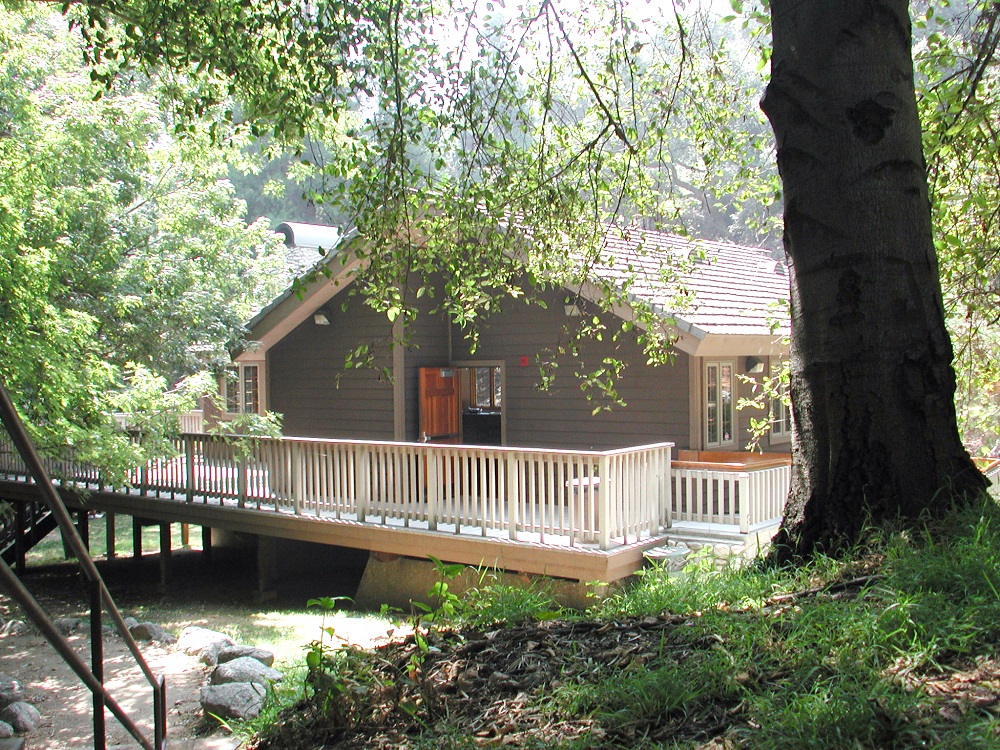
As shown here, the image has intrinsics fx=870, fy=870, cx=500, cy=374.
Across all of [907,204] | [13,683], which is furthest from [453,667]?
[13,683]

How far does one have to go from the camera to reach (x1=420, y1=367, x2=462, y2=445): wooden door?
47.1 feet

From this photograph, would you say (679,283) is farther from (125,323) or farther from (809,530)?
(125,323)

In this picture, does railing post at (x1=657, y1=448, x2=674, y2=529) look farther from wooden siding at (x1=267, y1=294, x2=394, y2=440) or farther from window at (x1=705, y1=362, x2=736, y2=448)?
wooden siding at (x1=267, y1=294, x2=394, y2=440)

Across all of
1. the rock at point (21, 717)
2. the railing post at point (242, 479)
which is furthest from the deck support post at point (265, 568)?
the rock at point (21, 717)

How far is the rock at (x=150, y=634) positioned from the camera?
10.1 meters

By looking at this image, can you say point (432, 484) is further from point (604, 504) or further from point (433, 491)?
point (604, 504)

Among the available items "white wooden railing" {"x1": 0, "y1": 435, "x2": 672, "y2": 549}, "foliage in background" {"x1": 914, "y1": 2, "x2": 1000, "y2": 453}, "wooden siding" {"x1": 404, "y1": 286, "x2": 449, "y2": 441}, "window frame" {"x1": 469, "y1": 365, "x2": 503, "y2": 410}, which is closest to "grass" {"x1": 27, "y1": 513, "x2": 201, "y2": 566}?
"white wooden railing" {"x1": 0, "y1": 435, "x2": 672, "y2": 549}

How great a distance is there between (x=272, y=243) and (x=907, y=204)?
22688mm

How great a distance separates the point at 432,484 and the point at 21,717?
187 inches

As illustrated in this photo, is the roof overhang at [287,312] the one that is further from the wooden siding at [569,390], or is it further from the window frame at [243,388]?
the wooden siding at [569,390]

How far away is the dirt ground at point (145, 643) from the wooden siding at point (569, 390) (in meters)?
3.88

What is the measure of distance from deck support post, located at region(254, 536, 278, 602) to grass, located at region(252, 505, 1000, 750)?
1015 centimetres

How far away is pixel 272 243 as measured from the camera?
81.4 feet

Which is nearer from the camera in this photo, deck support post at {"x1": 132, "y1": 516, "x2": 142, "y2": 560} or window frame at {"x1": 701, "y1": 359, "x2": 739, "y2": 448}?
window frame at {"x1": 701, "y1": 359, "x2": 739, "y2": 448}
